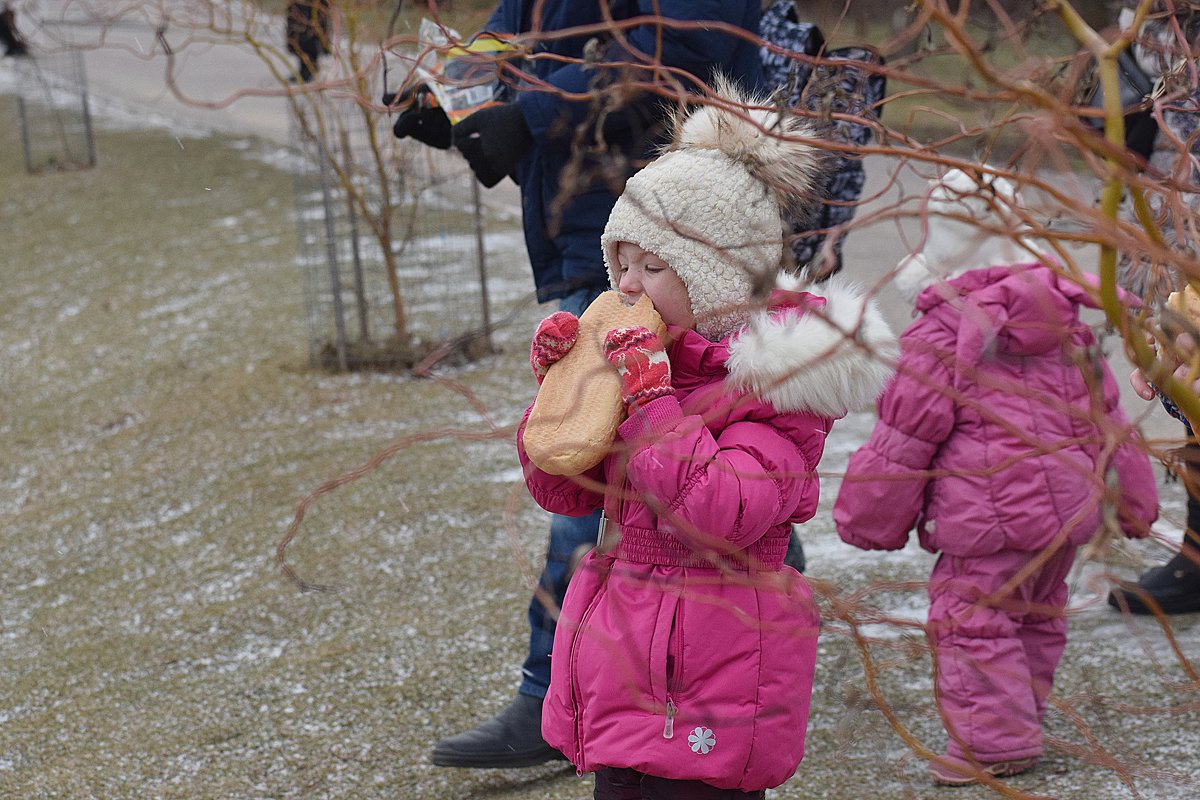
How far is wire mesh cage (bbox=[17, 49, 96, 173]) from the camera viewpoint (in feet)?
40.8

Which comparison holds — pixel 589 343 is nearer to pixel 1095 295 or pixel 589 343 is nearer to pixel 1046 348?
pixel 1095 295

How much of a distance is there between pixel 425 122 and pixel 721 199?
129 centimetres

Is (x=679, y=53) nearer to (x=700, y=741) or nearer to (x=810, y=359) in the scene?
(x=810, y=359)

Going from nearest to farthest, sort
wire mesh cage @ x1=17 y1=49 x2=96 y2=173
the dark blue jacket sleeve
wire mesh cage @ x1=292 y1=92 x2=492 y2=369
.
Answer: the dark blue jacket sleeve < wire mesh cage @ x1=292 y1=92 x2=492 y2=369 < wire mesh cage @ x1=17 y1=49 x2=96 y2=173

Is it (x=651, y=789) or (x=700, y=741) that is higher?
(x=700, y=741)

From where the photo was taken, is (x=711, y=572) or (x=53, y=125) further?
(x=53, y=125)

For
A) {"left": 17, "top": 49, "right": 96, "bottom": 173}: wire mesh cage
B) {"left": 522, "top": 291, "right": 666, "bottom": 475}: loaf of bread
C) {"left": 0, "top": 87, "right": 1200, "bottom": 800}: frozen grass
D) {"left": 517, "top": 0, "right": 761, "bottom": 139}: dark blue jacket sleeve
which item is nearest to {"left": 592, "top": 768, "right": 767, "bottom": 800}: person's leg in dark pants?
{"left": 0, "top": 87, "right": 1200, "bottom": 800}: frozen grass

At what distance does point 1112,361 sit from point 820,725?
303cm

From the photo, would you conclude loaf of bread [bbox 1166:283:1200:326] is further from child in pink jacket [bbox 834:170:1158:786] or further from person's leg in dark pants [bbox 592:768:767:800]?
person's leg in dark pants [bbox 592:768:767:800]

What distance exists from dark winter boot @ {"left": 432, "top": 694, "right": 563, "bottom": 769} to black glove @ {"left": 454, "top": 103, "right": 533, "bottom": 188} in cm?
121

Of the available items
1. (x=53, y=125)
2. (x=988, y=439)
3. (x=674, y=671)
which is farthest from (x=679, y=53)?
(x=53, y=125)

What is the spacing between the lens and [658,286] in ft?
6.70

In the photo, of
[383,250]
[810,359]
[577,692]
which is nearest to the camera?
[810,359]

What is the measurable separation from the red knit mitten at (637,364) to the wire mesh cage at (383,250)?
12.6ft
